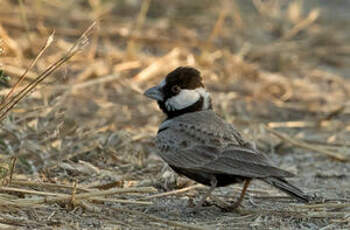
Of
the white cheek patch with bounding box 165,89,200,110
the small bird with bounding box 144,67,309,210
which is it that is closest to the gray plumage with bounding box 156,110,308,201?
the small bird with bounding box 144,67,309,210

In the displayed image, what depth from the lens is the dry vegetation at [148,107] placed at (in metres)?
4.17

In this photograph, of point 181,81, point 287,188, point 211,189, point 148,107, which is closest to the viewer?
point 287,188

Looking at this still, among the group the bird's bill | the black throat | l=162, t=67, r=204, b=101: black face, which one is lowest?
the black throat

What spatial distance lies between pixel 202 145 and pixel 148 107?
3089 millimetres

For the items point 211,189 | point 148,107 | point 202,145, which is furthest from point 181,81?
point 148,107

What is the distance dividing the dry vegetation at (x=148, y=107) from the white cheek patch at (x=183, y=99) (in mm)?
520

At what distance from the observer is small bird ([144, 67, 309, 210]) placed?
4250 millimetres

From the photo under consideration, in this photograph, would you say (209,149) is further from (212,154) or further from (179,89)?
(179,89)

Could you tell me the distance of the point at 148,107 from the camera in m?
7.52

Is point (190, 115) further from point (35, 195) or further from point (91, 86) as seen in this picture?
point (91, 86)

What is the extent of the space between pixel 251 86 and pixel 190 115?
3.83 meters

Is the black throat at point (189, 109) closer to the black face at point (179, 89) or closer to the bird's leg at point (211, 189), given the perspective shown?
the black face at point (179, 89)

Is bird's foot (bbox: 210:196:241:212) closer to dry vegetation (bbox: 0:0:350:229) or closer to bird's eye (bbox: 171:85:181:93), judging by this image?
dry vegetation (bbox: 0:0:350:229)

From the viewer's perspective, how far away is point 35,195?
423 cm
